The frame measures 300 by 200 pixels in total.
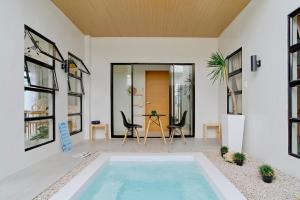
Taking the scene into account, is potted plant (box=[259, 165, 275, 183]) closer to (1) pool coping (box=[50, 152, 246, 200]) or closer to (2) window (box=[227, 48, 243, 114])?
(1) pool coping (box=[50, 152, 246, 200])

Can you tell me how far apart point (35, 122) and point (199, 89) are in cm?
465

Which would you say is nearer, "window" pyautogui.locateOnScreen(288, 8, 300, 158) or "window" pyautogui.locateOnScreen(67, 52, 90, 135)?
"window" pyautogui.locateOnScreen(288, 8, 300, 158)

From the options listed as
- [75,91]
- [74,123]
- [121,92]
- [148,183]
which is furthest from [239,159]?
[121,92]

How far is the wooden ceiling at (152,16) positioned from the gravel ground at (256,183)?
10.0 ft

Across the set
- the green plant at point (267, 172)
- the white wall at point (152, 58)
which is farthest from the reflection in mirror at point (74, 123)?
the green plant at point (267, 172)

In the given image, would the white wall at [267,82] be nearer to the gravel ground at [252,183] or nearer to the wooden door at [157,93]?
the gravel ground at [252,183]

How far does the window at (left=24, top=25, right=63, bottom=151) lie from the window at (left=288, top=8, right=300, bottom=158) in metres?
3.81

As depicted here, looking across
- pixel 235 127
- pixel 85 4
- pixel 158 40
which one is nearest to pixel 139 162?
pixel 235 127

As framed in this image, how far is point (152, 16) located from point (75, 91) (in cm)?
271

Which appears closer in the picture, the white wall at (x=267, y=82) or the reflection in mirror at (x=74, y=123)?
the white wall at (x=267, y=82)

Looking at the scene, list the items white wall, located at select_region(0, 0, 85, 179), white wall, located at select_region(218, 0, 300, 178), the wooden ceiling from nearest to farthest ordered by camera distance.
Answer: white wall, located at select_region(0, 0, 85, 179) → white wall, located at select_region(218, 0, 300, 178) → the wooden ceiling

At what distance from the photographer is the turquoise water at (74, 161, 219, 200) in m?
2.93

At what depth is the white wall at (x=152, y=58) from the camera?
7008 millimetres

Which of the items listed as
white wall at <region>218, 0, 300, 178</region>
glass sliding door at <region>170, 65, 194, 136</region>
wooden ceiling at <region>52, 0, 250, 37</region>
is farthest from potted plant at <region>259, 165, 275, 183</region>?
glass sliding door at <region>170, 65, 194, 136</region>
